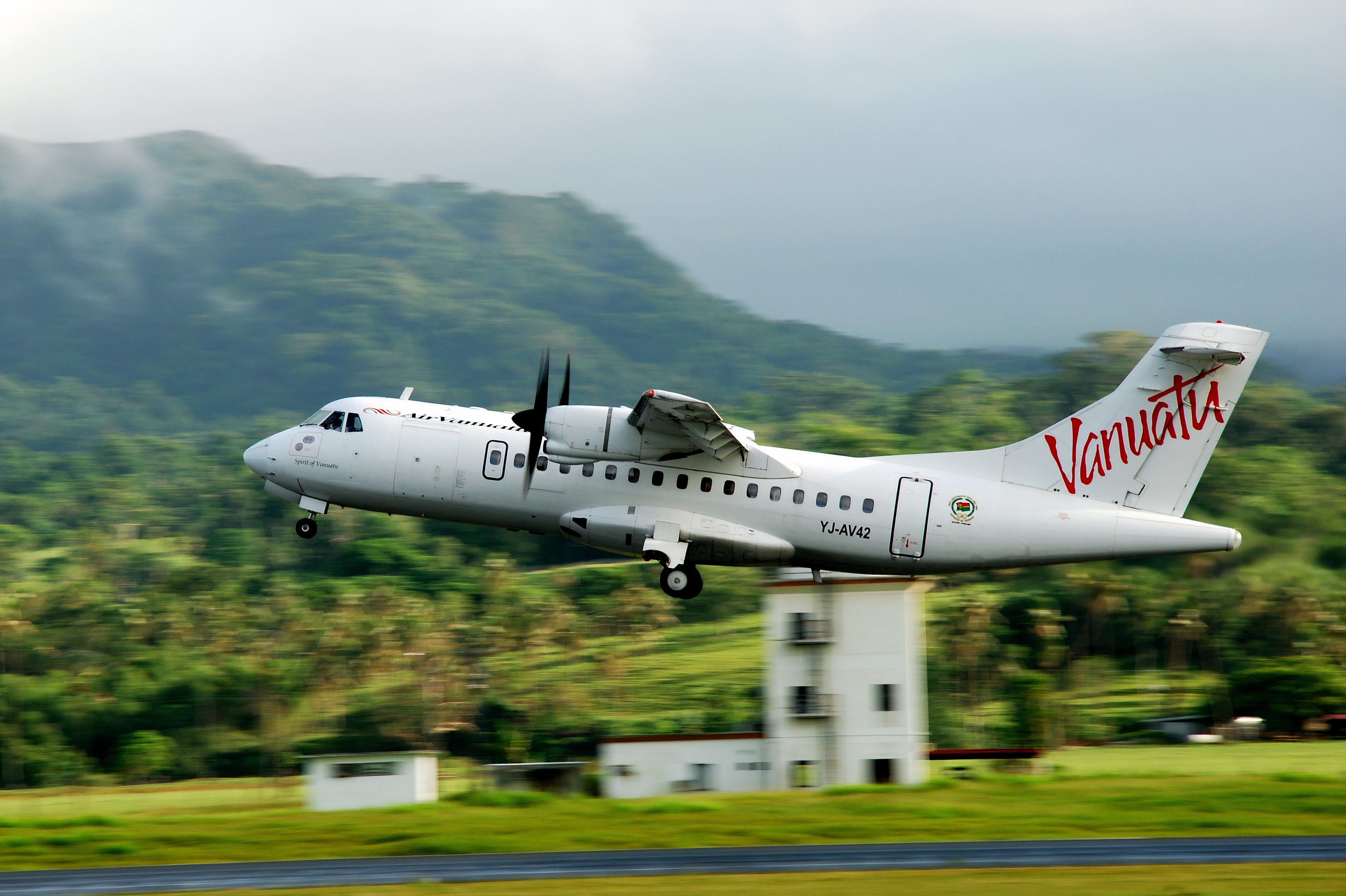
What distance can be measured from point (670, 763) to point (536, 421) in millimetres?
17965

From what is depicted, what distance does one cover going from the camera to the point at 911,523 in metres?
22.3

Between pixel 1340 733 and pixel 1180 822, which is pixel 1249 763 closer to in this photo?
pixel 1340 733

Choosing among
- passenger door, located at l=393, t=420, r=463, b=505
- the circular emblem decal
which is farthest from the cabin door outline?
passenger door, located at l=393, t=420, r=463, b=505

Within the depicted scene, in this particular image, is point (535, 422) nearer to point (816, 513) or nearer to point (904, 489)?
point (816, 513)

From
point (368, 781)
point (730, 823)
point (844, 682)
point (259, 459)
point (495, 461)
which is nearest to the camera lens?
point (495, 461)

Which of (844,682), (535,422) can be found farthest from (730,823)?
(844,682)

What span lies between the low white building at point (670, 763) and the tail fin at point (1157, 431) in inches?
647

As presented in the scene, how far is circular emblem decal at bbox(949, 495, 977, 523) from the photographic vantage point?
22406 mm

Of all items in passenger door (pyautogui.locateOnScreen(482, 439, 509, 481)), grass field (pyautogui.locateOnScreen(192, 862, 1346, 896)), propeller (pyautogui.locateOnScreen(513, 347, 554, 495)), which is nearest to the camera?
grass field (pyautogui.locateOnScreen(192, 862, 1346, 896))

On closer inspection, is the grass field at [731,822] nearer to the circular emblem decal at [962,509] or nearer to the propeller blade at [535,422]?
the circular emblem decal at [962,509]

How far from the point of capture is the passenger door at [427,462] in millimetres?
23359

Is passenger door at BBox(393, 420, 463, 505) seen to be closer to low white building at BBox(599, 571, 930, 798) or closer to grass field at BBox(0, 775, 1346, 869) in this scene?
grass field at BBox(0, 775, 1346, 869)

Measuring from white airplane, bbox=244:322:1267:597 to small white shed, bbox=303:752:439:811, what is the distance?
14.1 meters

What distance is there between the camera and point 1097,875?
1967cm
